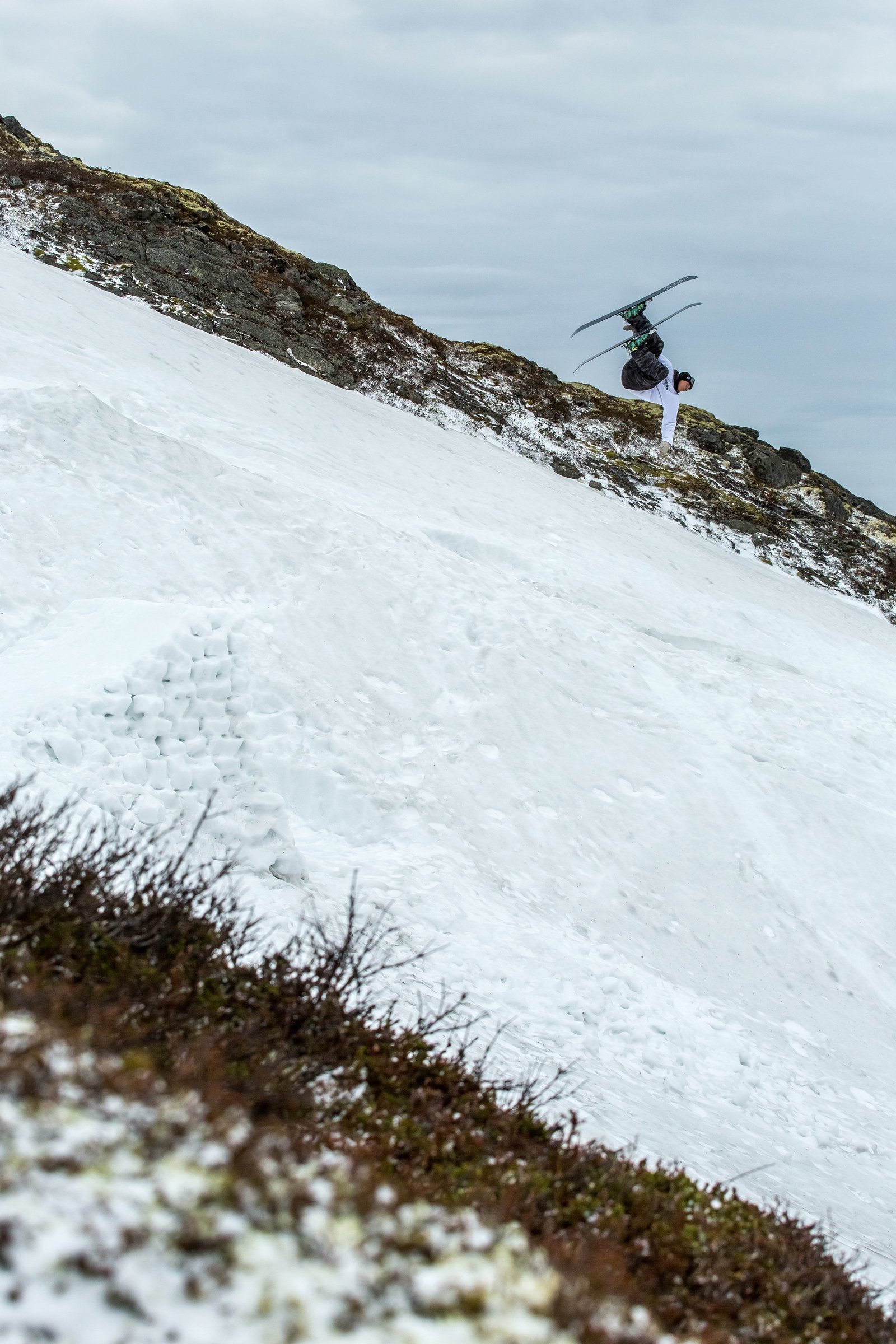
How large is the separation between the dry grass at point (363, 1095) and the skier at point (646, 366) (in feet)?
46.8

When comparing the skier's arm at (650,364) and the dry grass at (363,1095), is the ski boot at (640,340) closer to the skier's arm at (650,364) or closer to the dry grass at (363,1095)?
the skier's arm at (650,364)

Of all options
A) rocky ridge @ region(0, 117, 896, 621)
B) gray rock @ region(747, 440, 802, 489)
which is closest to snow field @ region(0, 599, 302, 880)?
rocky ridge @ region(0, 117, 896, 621)

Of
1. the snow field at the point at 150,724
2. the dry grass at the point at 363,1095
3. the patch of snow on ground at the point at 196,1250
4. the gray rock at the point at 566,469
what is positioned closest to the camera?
the patch of snow on ground at the point at 196,1250

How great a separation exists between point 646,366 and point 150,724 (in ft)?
39.9

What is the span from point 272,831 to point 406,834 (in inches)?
80.6

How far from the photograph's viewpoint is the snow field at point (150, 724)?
322 inches

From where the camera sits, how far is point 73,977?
14.1ft

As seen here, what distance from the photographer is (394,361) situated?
32.1 metres

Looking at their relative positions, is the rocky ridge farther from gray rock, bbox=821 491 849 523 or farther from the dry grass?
the dry grass

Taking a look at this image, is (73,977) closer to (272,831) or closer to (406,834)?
(272,831)

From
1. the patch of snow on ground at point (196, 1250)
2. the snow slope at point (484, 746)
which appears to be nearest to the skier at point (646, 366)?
the snow slope at point (484, 746)

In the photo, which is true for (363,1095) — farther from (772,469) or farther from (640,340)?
(772,469)

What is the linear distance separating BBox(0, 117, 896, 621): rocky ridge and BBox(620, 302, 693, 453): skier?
12508mm

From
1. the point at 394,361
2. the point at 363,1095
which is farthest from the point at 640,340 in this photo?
the point at 394,361
